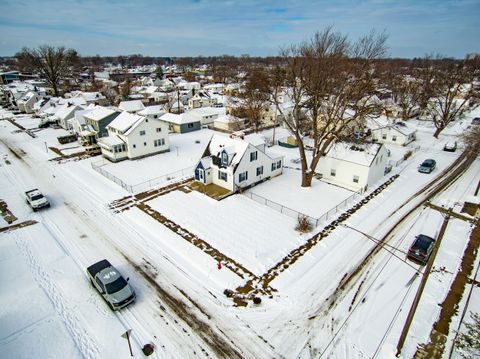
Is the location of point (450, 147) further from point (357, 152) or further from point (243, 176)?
point (243, 176)

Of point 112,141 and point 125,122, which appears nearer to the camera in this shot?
point 112,141

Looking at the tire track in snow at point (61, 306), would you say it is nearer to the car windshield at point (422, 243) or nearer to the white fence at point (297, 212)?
the white fence at point (297, 212)

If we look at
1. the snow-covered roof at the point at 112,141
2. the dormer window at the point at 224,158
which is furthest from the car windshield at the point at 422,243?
the snow-covered roof at the point at 112,141

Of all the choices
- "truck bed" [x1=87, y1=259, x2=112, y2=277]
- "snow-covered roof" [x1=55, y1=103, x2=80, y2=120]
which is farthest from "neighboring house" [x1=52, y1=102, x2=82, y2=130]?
"truck bed" [x1=87, y1=259, x2=112, y2=277]

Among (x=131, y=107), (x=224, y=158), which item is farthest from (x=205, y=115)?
(x=224, y=158)

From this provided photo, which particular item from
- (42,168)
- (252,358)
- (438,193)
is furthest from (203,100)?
(252,358)

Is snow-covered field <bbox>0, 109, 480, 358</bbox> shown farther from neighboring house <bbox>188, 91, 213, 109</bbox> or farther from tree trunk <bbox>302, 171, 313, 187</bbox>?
neighboring house <bbox>188, 91, 213, 109</bbox>
